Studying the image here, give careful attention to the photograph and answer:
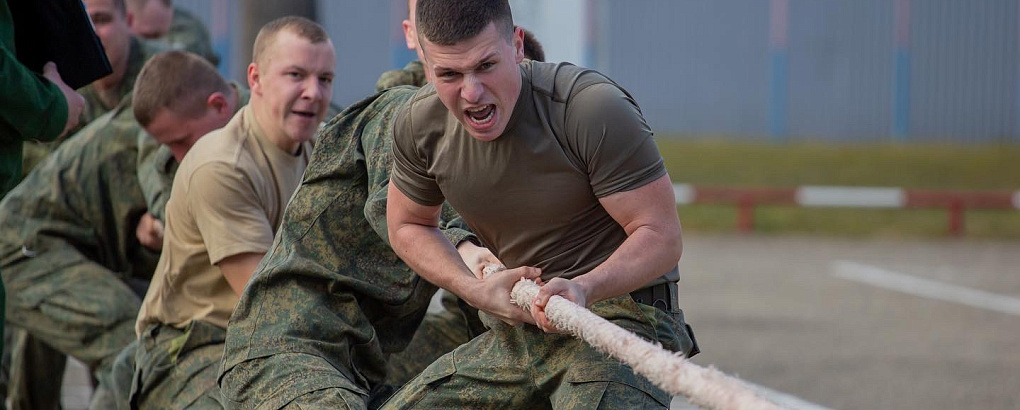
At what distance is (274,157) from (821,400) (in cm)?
406

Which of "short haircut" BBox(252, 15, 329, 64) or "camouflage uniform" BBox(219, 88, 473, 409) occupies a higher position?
"short haircut" BBox(252, 15, 329, 64)

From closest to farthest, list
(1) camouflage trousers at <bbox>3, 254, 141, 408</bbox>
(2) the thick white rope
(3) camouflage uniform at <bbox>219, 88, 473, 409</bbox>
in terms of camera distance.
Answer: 1. (2) the thick white rope
2. (3) camouflage uniform at <bbox>219, 88, 473, 409</bbox>
3. (1) camouflage trousers at <bbox>3, 254, 141, 408</bbox>

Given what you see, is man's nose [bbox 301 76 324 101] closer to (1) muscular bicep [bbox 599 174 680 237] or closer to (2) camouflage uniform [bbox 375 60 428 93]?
(2) camouflage uniform [bbox 375 60 428 93]

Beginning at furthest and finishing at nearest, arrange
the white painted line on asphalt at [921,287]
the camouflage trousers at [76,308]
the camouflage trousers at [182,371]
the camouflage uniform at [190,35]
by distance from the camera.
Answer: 1. the white painted line on asphalt at [921,287]
2. the camouflage uniform at [190,35]
3. the camouflage trousers at [76,308]
4. the camouflage trousers at [182,371]

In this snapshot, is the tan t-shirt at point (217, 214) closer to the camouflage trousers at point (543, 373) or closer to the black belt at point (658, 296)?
the camouflage trousers at point (543, 373)

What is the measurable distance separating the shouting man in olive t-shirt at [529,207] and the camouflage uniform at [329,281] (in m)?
0.38

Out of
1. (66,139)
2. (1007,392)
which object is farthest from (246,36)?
(1007,392)

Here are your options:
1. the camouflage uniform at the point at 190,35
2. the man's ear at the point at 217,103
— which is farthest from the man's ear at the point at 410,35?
the camouflage uniform at the point at 190,35

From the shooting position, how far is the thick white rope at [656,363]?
2.38 meters

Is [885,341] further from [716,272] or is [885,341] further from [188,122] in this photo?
[188,122]

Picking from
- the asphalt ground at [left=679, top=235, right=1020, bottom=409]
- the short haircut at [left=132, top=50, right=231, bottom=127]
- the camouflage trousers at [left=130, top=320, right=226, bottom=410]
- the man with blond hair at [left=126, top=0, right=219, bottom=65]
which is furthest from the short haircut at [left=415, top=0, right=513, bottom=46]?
the asphalt ground at [left=679, top=235, right=1020, bottom=409]

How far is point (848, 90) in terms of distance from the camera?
83.9 ft

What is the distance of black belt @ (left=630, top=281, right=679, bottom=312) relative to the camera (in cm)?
323

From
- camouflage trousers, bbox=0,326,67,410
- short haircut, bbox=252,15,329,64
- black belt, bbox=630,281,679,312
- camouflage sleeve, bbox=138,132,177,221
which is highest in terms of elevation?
short haircut, bbox=252,15,329,64
